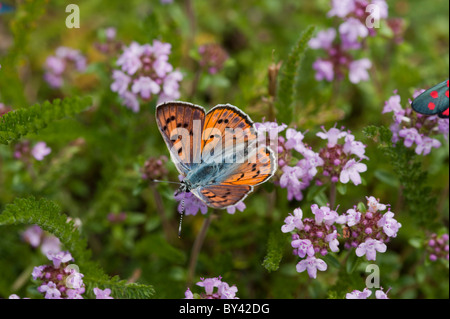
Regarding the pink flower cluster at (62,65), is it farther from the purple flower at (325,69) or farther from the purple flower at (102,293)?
the purple flower at (102,293)

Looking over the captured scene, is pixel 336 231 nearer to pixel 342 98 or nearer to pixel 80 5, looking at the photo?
pixel 342 98

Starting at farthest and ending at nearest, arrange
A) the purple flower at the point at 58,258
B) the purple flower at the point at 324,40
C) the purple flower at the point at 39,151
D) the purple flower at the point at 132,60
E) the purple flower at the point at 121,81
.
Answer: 1. the purple flower at the point at 324,40
2. the purple flower at the point at 39,151
3. the purple flower at the point at 121,81
4. the purple flower at the point at 132,60
5. the purple flower at the point at 58,258

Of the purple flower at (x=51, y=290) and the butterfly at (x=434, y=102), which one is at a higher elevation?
the butterfly at (x=434, y=102)

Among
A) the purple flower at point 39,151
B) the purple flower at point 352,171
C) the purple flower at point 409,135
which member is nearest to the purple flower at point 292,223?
the purple flower at point 352,171

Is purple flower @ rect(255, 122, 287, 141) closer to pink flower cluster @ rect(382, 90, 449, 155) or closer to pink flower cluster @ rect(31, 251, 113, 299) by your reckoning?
pink flower cluster @ rect(382, 90, 449, 155)

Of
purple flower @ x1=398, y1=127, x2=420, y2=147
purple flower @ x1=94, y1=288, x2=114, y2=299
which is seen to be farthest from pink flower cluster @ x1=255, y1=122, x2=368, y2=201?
purple flower @ x1=94, y1=288, x2=114, y2=299

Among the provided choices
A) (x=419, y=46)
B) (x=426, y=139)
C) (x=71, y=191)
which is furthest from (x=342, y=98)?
(x=71, y=191)

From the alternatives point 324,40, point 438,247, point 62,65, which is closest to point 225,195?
point 438,247
